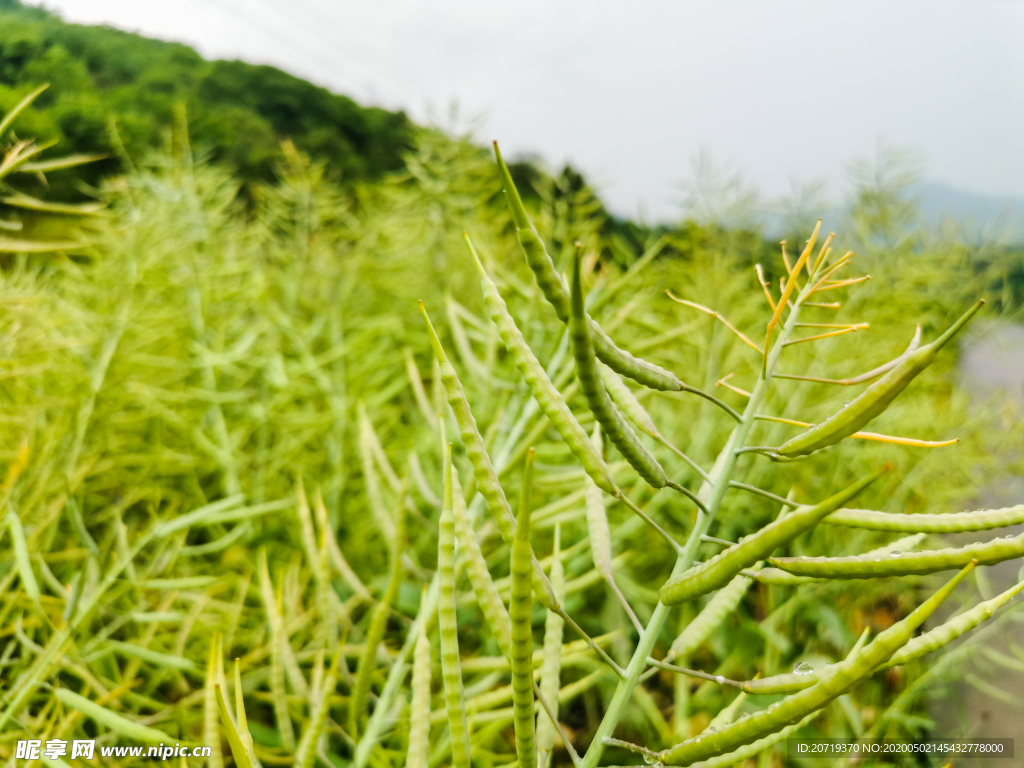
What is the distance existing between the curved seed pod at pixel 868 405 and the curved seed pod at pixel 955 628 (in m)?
0.05

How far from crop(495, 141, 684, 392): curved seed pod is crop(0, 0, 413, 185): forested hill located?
1.46ft

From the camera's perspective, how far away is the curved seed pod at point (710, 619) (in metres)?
0.18

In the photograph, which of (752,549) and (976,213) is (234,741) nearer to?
(752,549)

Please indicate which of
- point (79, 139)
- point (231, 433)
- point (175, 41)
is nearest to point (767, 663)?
point (231, 433)

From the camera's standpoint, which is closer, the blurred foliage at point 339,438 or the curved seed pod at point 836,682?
the curved seed pod at point 836,682

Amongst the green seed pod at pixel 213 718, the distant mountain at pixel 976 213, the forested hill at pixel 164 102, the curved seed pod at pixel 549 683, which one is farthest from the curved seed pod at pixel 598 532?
the distant mountain at pixel 976 213

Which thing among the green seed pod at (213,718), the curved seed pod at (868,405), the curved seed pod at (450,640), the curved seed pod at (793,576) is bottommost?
the green seed pod at (213,718)

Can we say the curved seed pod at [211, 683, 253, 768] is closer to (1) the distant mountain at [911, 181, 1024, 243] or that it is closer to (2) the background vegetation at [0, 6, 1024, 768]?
(2) the background vegetation at [0, 6, 1024, 768]

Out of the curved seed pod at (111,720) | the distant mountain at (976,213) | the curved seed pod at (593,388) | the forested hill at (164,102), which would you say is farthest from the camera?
the distant mountain at (976,213)

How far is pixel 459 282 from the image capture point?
0.86 m

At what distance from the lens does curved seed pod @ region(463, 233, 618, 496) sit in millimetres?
148

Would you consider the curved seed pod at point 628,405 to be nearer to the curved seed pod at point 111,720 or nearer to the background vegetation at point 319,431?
the background vegetation at point 319,431

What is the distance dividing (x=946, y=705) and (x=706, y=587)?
0.99 meters

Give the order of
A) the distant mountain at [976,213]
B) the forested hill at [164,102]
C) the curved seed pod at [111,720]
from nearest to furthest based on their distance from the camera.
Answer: the curved seed pod at [111,720], the forested hill at [164,102], the distant mountain at [976,213]
